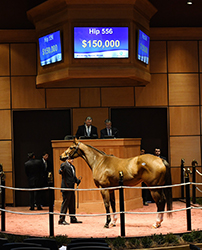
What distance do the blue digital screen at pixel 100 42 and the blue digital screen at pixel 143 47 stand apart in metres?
0.52

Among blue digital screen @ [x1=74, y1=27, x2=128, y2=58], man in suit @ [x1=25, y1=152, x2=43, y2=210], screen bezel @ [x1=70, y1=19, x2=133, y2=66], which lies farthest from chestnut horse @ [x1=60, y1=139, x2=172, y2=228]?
blue digital screen @ [x1=74, y1=27, x2=128, y2=58]

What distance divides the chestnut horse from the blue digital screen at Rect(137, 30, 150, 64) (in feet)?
11.4

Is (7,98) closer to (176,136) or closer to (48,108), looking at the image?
(48,108)

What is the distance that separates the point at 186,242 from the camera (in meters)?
6.88

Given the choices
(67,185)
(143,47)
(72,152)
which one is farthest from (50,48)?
(67,185)

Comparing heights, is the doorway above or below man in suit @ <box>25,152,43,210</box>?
above

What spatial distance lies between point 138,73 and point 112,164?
3.27 meters

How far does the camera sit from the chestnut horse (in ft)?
26.2

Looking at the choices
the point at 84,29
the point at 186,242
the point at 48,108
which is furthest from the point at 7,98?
the point at 186,242

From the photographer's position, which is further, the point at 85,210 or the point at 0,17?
the point at 0,17

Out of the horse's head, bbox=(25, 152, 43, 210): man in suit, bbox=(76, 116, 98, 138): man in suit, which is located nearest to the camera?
the horse's head

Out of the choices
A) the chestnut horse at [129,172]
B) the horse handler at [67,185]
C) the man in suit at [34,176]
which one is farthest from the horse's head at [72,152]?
the man in suit at [34,176]

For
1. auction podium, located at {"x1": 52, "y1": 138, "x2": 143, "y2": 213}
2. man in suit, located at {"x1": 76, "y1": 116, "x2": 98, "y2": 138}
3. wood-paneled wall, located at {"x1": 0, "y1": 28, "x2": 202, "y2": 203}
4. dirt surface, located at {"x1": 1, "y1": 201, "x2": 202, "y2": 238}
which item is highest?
wood-paneled wall, located at {"x1": 0, "y1": 28, "x2": 202, "y2": 203}

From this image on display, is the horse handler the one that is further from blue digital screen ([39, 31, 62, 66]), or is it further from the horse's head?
blue digital screen ([39, 31, 62, 66])
